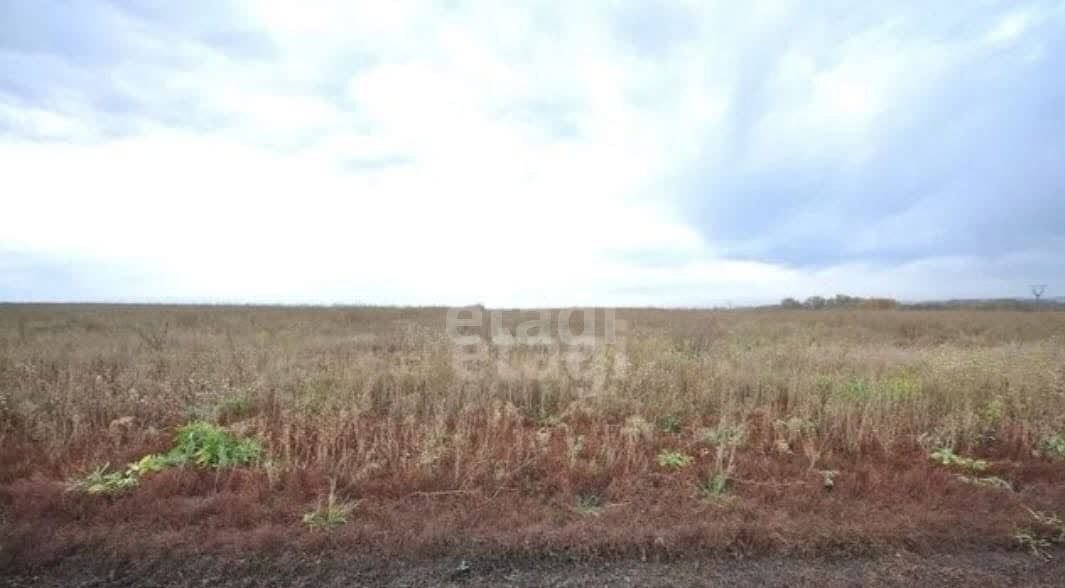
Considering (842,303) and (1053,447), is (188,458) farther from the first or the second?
(842,303)

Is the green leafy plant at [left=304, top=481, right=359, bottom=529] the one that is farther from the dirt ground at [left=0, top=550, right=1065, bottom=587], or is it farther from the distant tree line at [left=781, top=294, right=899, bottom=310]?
the distant tree line at [left=781, top=294, right=899, bottom=310]

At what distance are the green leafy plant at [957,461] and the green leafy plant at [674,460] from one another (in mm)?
A: 2404

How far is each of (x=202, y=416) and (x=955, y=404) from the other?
8.60 meters

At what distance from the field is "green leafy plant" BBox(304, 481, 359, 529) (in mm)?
24

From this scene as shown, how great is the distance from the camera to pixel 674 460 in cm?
455

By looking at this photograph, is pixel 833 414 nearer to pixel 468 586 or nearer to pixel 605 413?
pixel 605 413

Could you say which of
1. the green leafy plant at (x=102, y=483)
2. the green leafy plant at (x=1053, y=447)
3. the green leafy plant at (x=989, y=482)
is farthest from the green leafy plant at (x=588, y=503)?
the green leafy plant at (x=1053, y=447)

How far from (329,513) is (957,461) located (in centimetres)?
551

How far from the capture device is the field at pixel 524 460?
3.27m

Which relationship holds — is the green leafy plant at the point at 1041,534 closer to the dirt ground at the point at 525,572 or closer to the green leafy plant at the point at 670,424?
the dirt ground at the point at 525,572

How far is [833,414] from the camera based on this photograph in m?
5.51

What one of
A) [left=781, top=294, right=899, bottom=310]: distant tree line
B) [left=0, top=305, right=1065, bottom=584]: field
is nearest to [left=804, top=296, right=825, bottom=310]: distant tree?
[left=781, top=294, right=899, bottom=310]: distant tree line

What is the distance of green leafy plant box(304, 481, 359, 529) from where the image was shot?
339 centimetres

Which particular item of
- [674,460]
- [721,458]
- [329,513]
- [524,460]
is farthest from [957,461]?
[329,513]
